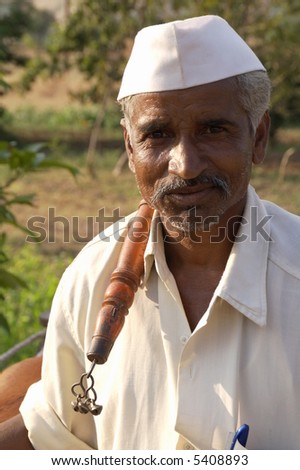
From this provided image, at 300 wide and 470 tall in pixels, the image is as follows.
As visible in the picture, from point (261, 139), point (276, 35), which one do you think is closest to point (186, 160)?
point (261, 139)

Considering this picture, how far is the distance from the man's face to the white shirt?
12 cm

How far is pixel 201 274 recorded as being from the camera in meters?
1.93

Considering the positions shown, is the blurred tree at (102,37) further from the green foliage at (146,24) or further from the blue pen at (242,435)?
the blue pen at (242,435)

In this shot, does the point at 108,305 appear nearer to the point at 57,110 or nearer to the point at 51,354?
the point at 51,354

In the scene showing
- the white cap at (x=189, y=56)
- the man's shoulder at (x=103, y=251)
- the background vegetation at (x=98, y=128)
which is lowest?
the background vegetation at (x=98, y=128)

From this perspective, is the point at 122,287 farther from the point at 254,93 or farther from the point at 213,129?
the point at 254,93

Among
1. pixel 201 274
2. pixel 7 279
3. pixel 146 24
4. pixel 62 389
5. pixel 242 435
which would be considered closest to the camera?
pixel 242 435

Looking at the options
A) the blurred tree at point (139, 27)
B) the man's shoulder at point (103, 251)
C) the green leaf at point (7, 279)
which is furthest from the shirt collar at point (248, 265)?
the blurred tree at point (139, 27)

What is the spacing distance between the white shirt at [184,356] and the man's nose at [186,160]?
199 mm

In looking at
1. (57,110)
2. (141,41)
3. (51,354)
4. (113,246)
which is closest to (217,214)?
(113,246)

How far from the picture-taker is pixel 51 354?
204cm

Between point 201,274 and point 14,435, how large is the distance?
0.65m

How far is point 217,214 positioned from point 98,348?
0.41m

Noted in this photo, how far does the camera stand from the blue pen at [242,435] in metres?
1.68
